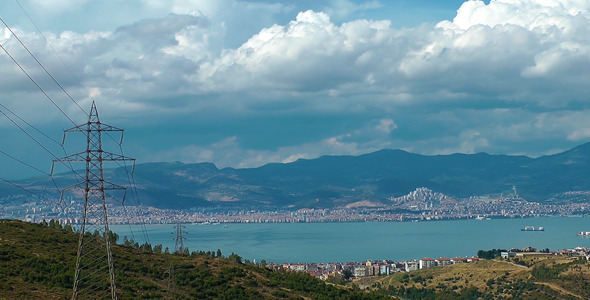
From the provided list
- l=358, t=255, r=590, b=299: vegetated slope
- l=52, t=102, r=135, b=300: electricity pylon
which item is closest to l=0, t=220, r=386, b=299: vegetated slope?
l=52, t=102, r=135, b=300: electricity pylon

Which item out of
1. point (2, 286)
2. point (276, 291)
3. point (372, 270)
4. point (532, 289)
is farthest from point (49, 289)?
point (372, 270)

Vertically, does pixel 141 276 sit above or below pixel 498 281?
above

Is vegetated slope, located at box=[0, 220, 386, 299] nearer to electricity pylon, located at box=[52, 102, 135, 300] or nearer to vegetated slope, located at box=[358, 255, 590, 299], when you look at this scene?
electricity pylon, located at box=[52, 102, 135, 300]

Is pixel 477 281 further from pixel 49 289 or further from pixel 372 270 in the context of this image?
pixel 49 289

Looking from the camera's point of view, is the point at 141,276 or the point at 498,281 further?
the point at 498,281

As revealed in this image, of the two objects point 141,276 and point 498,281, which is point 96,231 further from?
point 498,281

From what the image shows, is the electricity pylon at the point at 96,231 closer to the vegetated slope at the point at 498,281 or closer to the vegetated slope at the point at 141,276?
the vegetated slope at the point at 141,276

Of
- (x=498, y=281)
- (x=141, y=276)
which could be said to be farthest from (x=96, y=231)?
(x=498, y=281)
